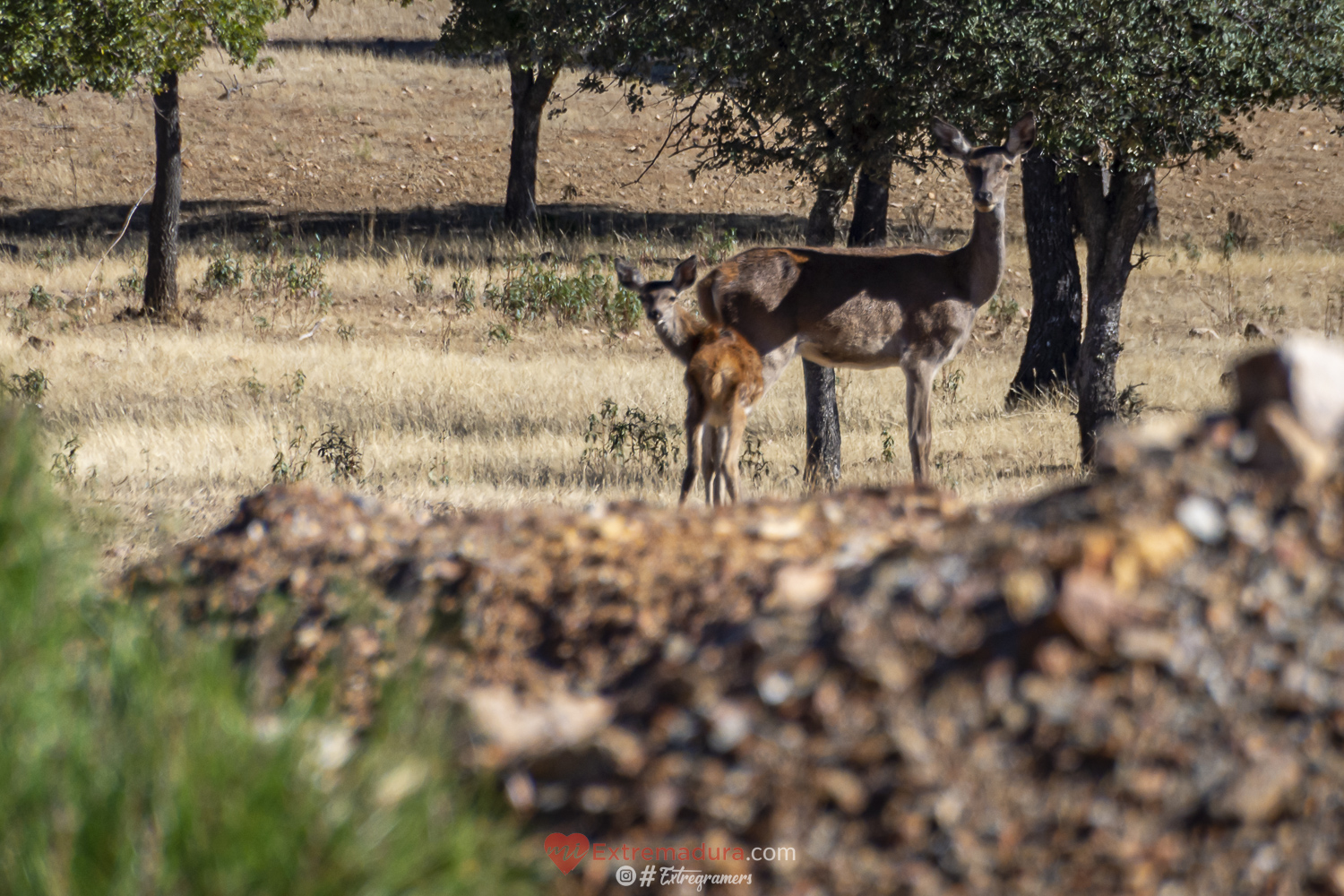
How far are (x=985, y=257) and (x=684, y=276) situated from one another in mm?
2510

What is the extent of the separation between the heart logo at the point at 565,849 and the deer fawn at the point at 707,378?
17.5 ft

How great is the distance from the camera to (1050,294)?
47.9ft

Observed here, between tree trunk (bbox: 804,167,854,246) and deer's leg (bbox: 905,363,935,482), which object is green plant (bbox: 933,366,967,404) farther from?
deer's leg (bbox: 905,363,935,482)

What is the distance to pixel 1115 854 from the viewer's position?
8.30 feet

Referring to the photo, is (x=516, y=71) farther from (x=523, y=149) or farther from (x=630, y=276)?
(x=630, y=276)

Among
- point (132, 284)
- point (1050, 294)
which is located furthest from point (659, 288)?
point (132, 284)

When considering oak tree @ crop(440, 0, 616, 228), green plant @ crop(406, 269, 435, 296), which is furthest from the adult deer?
green plant @ crop(406, 269, 435, 296)

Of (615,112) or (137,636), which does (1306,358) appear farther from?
(615,112)

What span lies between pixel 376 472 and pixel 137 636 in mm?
7300

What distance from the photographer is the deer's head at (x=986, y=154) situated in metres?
8.84

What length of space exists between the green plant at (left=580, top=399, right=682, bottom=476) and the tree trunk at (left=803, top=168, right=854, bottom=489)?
126cm

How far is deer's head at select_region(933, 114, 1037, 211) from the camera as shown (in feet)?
29.0

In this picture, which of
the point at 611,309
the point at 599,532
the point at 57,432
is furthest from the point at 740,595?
the point at 611,309

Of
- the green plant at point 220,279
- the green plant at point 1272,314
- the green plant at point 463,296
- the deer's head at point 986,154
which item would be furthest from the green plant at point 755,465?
the green plant at point 220,279
